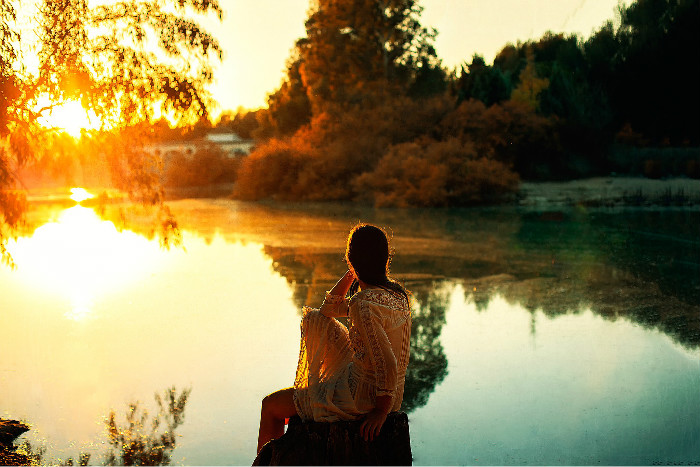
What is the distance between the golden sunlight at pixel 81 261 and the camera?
1117 cm

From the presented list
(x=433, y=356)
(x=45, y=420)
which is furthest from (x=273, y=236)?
(x=45, y=420)

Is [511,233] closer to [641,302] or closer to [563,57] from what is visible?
[641,302]

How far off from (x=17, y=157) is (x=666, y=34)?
29907 millimetres

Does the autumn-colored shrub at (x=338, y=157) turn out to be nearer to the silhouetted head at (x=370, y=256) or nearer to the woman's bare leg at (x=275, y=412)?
the woman's bare leg at (x=275, y=412)

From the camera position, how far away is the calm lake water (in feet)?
18.0

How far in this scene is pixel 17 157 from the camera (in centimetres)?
633

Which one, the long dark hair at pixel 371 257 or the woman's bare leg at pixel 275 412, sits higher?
the long dark hair at pixel 371 257

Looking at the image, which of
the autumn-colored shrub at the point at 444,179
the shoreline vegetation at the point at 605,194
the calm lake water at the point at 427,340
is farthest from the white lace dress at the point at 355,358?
the autumn-colored shrub at the point at 444,179

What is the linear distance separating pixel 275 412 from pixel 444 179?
72.1 feet

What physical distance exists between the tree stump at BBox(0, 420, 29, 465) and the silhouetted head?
8.70 feet

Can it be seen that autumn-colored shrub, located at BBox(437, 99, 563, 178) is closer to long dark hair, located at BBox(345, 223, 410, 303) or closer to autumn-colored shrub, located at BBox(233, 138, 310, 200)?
autumn-colored shrub, located at BBox(233, 138, 310, 200)

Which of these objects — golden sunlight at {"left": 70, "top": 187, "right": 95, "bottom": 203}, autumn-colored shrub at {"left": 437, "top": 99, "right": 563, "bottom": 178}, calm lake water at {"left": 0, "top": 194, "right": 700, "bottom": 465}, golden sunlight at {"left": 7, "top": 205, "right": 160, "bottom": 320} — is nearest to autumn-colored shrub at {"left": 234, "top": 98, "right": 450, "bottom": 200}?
autumn-colored shrub at {"left": 437, "top": 99, "right": 563, "bottom": 178}

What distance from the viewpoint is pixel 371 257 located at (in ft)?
11.5

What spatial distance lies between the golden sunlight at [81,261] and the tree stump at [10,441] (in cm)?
393
